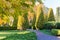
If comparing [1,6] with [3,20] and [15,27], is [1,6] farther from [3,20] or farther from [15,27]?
[15,27]

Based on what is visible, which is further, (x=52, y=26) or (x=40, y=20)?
(x=40, y=20)

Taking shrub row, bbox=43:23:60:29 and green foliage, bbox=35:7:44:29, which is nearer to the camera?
shrub row, bbox=43:23:60:29

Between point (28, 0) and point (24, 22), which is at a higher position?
point (28, 0)

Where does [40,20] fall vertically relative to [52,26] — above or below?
above

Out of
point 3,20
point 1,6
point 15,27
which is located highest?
point 1,6

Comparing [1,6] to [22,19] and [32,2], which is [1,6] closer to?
[32,2]

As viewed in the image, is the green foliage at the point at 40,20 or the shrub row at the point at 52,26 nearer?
the shrub row at the point at 52,26

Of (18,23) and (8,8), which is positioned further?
(18,23)

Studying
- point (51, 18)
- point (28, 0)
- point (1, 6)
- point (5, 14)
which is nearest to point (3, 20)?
point (5, 14)

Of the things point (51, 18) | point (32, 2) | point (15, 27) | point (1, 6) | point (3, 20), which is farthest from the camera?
point (51, 18)

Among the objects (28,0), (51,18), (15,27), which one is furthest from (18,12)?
(51,18)

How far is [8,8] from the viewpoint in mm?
6207

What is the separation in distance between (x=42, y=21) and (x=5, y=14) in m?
31.4

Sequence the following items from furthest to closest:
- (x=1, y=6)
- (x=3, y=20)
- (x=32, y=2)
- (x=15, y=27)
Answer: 1. (x=15, y=27)
2. (x=32, y=2)
3. (x=3, y=20)
4. (x=1, y=6)
